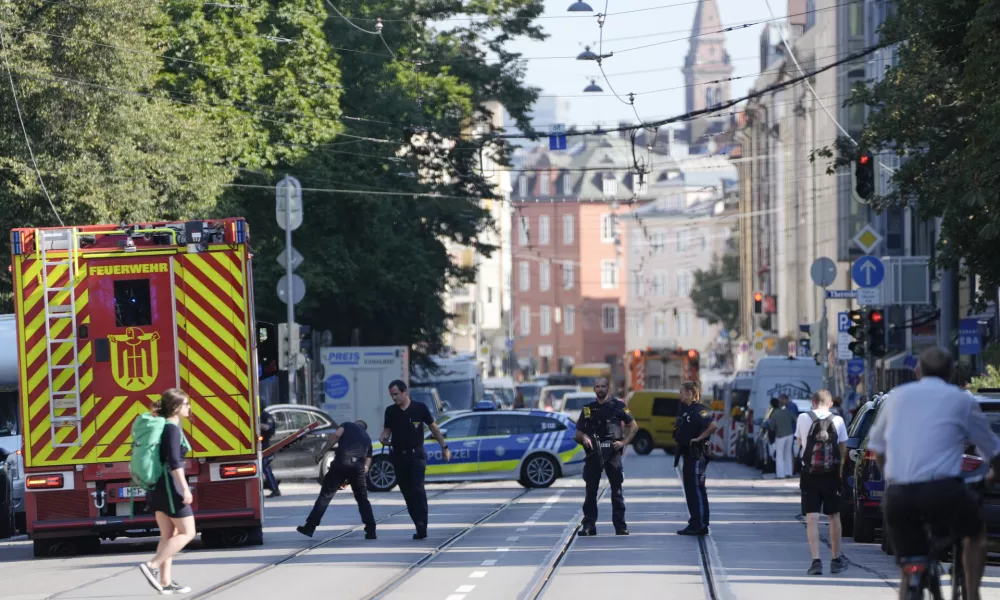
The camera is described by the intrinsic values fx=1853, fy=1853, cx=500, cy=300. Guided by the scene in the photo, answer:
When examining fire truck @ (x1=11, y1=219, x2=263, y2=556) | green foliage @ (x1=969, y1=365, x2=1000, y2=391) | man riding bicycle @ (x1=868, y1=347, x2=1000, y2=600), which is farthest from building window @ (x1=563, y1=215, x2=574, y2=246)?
man riding bicycle @ (x1=868, y1=347, x2=1000, y2=600)

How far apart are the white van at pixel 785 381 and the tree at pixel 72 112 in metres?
17.3

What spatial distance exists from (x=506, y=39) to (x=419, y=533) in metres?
31.1

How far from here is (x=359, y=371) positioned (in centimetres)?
4297

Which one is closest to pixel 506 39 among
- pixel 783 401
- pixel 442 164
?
pixel 442 164

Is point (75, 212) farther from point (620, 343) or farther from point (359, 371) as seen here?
point (620, 343)

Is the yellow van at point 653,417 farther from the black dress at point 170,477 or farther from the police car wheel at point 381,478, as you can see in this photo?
the black dress at point 170,477

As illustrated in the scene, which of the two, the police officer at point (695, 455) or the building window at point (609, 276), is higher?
the building window at point (609, 276)

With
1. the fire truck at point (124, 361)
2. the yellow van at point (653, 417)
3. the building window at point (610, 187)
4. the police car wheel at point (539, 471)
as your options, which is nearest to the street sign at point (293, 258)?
the police car wheel at point (539, 471)

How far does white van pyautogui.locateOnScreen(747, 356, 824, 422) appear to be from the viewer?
146ft

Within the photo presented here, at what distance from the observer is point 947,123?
2788cm

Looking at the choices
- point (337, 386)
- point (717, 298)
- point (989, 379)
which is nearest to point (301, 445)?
point (337, 386)

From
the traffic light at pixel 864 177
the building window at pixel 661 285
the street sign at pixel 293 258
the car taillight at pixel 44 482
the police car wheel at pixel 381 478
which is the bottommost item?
the police car wheel at pixel 381 478

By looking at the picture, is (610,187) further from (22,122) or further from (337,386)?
(22,122)

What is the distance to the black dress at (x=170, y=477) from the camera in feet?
46.4
